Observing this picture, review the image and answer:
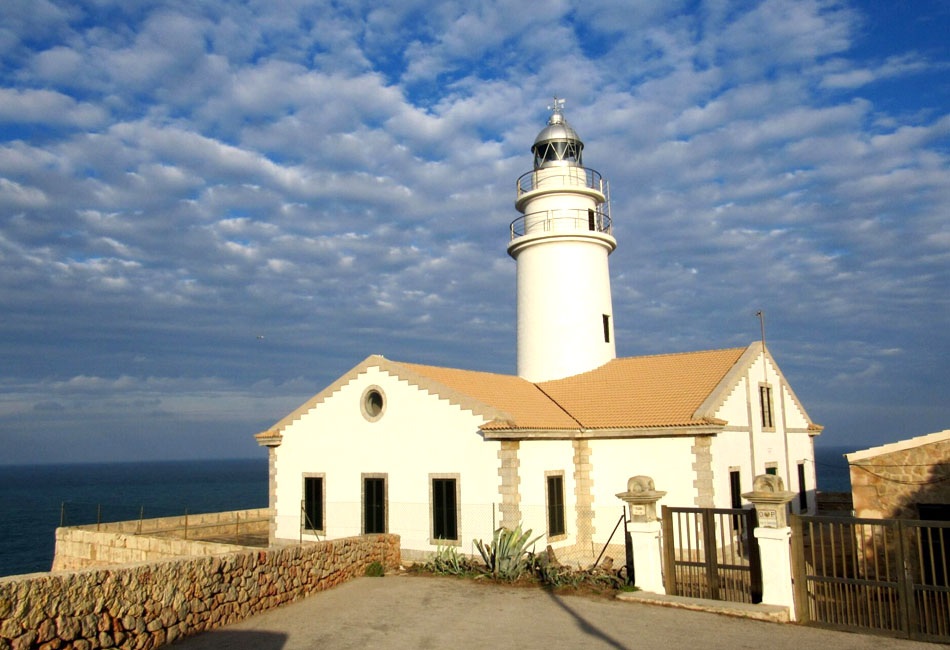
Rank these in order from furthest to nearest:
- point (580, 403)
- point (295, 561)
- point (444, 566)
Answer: point (580, 403) < point (444, 566) < point (295, 561)

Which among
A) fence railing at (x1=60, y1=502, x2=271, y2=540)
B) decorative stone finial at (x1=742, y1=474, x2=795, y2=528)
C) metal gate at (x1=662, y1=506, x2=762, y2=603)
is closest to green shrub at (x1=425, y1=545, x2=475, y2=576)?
metal gate at (x1=662, y1=506, x2=762, y2=603)

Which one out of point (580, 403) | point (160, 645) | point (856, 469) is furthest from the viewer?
point (580, 403)

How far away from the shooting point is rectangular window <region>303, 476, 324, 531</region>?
62.0 feet

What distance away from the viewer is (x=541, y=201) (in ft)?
77.3

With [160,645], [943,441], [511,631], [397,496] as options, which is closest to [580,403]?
[397,496]

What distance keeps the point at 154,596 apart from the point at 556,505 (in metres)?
9.68

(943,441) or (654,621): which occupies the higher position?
(943,441)

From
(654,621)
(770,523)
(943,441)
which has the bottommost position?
(654,621)

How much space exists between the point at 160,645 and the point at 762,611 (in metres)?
8.15

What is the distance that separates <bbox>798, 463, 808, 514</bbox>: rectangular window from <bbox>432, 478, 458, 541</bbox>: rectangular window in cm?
1076

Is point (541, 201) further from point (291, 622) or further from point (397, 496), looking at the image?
point (291, 622)

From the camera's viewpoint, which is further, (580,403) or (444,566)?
(580,403)

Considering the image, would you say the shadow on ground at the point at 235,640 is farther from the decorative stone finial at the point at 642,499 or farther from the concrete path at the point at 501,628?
the decorative stone finial at the point at 642,499

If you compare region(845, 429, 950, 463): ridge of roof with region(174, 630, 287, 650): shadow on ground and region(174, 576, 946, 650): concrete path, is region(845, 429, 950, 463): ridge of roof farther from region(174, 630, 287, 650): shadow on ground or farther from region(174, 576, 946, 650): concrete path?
region(174, 630, 287, 650): shadow on ground
